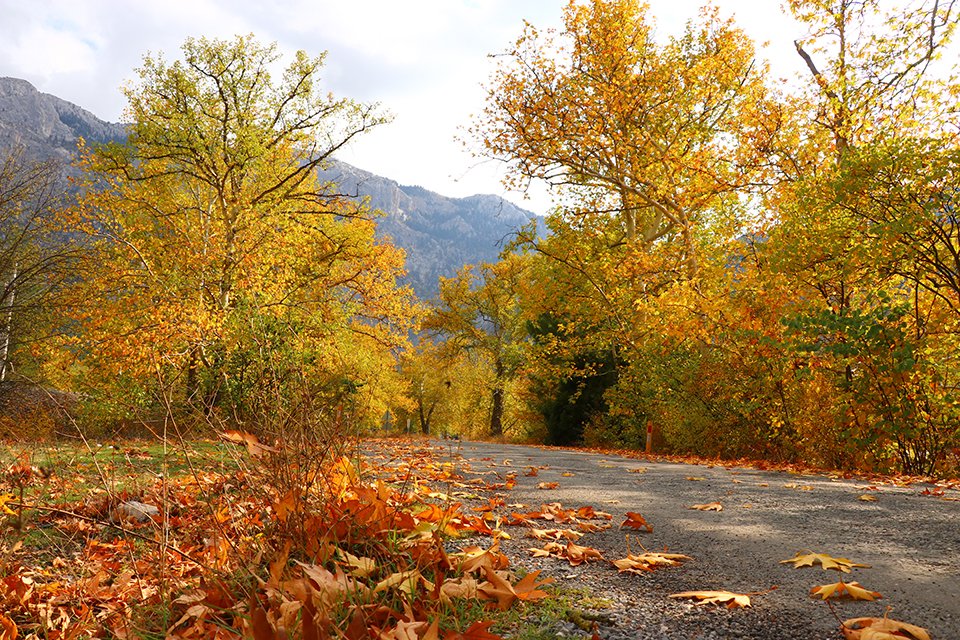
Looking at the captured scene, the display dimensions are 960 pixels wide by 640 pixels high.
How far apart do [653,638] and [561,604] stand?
1.18ft

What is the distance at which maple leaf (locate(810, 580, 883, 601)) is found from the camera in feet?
6.39

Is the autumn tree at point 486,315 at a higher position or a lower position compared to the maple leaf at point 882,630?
higher

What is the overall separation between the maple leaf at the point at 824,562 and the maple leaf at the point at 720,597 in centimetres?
49

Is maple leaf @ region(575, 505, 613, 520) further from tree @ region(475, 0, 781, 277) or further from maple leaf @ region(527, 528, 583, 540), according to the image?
tree @ region(475, 0, 781, 277)

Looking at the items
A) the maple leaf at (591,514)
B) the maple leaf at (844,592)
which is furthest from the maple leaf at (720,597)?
the maple leaf at (591,514)

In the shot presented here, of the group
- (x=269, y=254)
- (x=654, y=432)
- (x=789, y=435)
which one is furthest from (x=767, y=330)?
(x=269, y=254)

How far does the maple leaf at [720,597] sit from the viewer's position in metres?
1.99

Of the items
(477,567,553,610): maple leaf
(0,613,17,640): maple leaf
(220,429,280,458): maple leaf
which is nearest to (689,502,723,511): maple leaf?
(477,567,553,610): maple leaf

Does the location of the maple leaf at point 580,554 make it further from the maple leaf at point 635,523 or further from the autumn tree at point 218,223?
the autumn tree at point 218,223

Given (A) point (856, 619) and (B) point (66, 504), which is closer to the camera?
(A) point (856, 619)

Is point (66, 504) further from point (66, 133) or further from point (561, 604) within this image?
point (66, 133)

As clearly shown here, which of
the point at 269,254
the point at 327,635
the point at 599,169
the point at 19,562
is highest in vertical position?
the point at 599,169

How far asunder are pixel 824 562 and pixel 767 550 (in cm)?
35

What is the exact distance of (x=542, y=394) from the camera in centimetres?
1845
